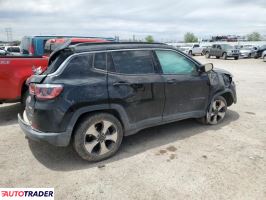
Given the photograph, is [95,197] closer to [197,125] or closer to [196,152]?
[196,152]

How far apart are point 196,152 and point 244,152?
2.49 feet

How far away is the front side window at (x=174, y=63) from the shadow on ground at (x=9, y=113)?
356 centimetres

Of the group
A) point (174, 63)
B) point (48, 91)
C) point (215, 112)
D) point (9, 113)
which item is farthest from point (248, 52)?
point (48, 91)

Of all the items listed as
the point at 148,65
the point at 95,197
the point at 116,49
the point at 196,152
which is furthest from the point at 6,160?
the point at 196,152

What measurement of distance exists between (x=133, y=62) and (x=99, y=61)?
0.60m

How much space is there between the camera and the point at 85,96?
345 centimetres

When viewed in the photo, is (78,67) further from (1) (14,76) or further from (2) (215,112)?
(2) (215,112)

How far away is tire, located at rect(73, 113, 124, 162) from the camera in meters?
3.53

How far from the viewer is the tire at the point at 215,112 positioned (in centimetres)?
510

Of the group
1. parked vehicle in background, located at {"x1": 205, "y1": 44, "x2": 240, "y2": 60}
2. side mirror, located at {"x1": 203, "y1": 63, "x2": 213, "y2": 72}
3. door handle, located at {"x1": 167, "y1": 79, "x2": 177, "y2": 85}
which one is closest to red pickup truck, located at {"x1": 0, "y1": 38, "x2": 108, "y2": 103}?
door handle, located at {"x1": 167, "y1": 79, "x2": 177, "y2": 85}

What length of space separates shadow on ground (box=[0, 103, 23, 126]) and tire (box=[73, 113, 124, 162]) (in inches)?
107

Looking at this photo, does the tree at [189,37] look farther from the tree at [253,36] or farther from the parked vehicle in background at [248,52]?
the parked vehicle in background at [248,52]

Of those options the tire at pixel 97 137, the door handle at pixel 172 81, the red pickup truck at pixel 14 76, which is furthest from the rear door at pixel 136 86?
the red pickup truck at pixel 14 76

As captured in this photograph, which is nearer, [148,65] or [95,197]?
[95,197]
